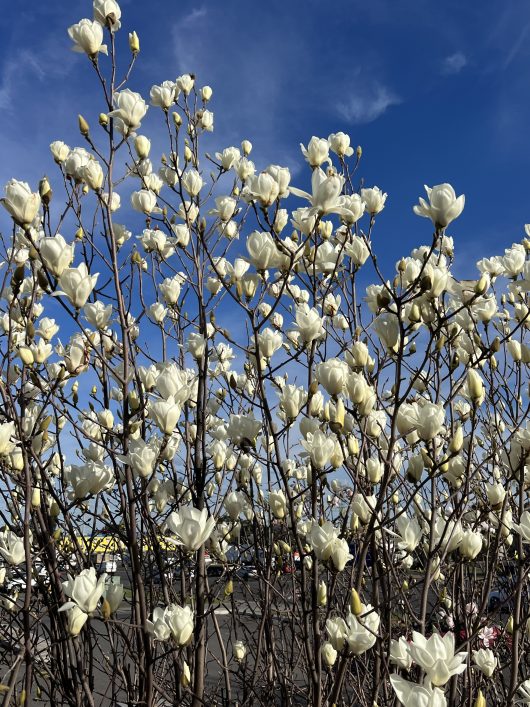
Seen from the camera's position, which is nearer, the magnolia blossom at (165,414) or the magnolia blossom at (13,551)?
the magnolia blossom at (165,414)

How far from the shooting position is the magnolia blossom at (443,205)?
131cm

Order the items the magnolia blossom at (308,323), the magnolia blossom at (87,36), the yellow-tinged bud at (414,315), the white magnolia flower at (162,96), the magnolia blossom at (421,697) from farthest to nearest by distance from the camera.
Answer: the white magnolia flower at (162,96), the magnolia blossom at (87,36), the magnolia blossom at (308,323), the yellow-tinged bud at (414,315), the magnolia blossom at (421,697)

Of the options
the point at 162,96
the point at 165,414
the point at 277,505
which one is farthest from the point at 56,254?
the point at 162,96

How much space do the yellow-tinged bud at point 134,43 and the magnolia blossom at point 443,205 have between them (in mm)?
1233

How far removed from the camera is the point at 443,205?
4.33ft

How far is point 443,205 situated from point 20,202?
3.28 feet

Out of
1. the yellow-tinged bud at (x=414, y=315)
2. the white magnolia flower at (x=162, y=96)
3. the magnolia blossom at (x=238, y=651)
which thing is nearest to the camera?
the yellow-tinged bud at (x=414, y=315)

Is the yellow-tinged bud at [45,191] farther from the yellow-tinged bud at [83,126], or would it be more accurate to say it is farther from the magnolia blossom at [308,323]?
the magnolia blossom at [308,323]

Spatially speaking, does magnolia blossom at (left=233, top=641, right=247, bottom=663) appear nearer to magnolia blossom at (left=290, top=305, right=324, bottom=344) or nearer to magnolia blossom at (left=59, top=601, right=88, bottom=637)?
magnolia blossom at (left=59, top=601, right=88, bottom=637)

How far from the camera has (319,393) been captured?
1644 millimetres

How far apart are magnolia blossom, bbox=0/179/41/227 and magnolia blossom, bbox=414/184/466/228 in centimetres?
94

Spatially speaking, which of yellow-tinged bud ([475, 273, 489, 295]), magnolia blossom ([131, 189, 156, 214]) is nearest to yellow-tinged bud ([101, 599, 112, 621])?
yellow-tinged bud ([475, 273, 489, 295])

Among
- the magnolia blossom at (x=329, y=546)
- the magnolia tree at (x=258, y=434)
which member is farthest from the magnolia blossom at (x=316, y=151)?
the magnolia blossom at (x=329, y=546)

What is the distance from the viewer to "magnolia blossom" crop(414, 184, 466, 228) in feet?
4.31
